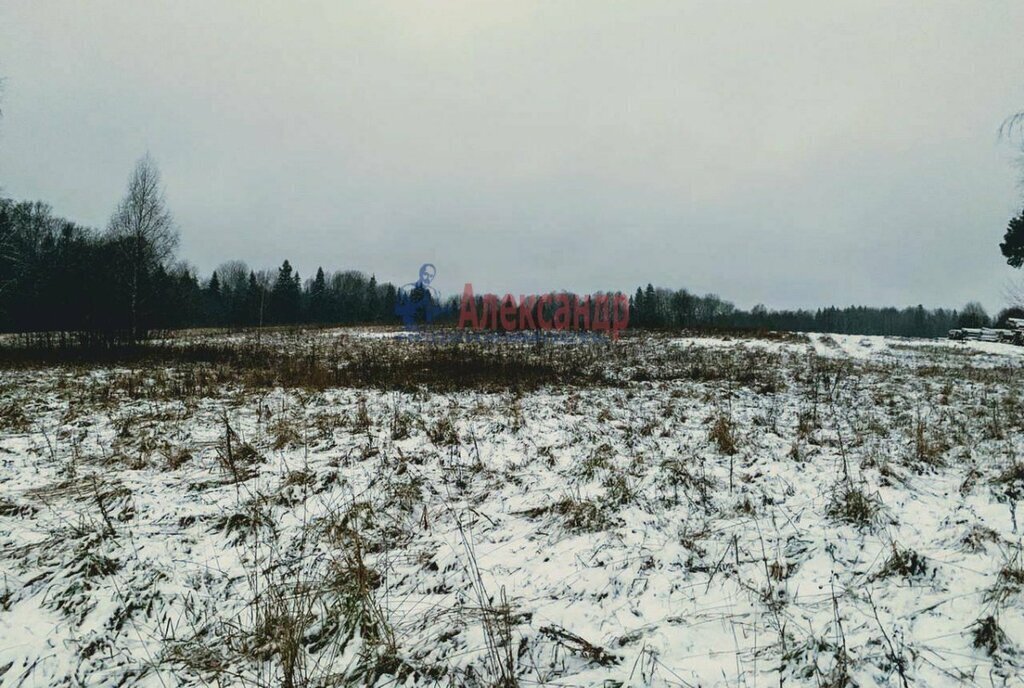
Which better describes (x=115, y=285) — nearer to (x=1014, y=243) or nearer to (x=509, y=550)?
(x=509, y=550)

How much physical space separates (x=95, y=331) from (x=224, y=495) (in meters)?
18.7

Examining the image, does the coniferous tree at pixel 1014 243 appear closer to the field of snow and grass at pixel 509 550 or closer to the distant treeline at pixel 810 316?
the field of snow and grass at pixel 509 550

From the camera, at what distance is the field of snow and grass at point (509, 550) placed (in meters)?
2.57

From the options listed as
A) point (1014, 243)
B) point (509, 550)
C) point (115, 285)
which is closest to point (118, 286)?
point (115, 285)

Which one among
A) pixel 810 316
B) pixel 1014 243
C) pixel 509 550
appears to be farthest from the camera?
pixel 810 316

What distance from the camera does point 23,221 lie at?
43844 millimetres

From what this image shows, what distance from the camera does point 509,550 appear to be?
12.1 feet

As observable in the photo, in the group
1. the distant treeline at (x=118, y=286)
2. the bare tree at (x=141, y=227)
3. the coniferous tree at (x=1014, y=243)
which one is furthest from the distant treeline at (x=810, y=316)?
the bare tree at (x=141, y=227)

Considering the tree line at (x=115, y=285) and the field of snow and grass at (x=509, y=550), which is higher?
the tree line at (x=115, y=285)

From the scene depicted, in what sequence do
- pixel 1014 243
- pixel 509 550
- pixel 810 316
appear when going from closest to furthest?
pixel 509 550 < pixel 1014 243 < pixel 810 316

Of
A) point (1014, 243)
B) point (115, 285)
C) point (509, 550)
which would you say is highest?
point (1014, 243)

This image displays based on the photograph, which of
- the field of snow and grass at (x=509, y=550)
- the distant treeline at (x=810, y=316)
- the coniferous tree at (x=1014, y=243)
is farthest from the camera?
the distant treeline at (x=810, y=316)

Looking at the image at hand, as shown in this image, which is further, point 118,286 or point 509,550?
point 118,286

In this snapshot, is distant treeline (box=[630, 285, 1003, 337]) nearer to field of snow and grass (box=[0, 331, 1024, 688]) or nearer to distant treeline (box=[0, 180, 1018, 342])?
distant treeline (box=[0, 180, 1018, 342])
